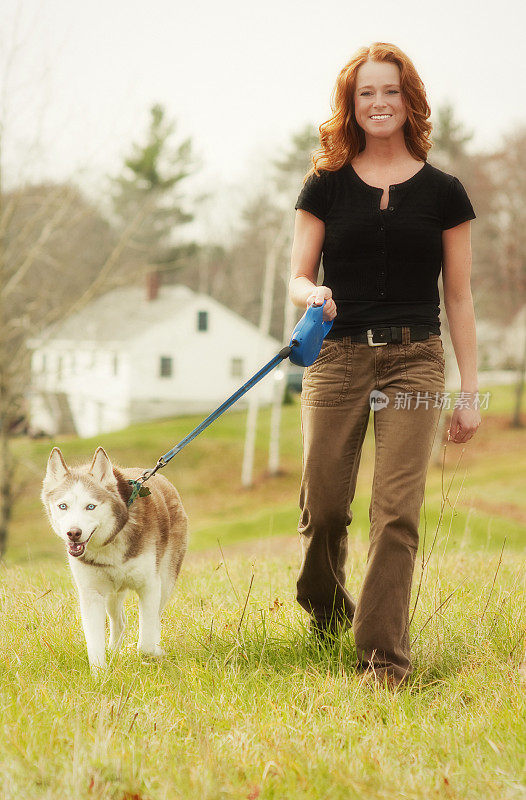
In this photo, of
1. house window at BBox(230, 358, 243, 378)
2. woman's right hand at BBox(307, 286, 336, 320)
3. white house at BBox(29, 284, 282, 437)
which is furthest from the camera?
house window at BBox(230, 358, 243, 378)

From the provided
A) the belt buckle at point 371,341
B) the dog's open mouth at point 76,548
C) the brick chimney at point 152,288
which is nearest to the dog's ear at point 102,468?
the dog's open mouth at point 76,548

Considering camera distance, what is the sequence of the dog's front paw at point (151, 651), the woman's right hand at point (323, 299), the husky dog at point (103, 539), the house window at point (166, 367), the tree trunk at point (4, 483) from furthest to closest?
the house window at point (166, 367), the tree trunk at point (4, 483), the dog's front paw at point (151, 651), the husky dog at point (103, 539), the woman's right hand at point (323, 299)

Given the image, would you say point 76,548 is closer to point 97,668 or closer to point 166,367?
point 97,668

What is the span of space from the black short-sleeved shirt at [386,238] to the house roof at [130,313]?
43.1m

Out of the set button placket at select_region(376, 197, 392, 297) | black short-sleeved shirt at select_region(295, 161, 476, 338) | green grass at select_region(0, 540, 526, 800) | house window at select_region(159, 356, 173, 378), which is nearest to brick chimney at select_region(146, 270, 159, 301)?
house window at select_region(159, 356, 173, 378)

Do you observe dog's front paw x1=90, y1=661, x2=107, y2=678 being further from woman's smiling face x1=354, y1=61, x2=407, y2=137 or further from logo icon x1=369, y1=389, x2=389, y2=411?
woman's smiling face x1=354, y1=61, x2=407, y2=137

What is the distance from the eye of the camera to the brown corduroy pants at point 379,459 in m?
3.72

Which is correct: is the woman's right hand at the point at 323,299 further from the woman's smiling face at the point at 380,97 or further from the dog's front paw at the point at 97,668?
the dog's front paw at the point at 97,668

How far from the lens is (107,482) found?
13.1ft

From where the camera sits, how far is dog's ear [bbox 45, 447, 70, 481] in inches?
153

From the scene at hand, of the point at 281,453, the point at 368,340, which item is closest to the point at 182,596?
the point at 368,340

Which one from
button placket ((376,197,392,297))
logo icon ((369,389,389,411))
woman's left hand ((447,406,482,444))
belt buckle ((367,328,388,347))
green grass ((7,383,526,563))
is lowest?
green grass ((7,383,526,563))

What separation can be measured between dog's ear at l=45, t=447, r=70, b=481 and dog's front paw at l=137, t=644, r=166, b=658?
89 centimetres

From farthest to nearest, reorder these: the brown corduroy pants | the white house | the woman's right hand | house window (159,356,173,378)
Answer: house window (159,356,173,378)
the white house
the brown corduroy pants
the woman's right hand
